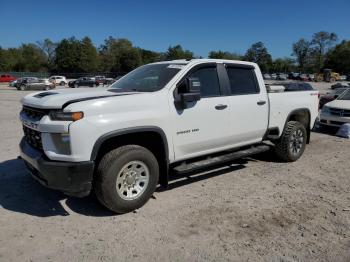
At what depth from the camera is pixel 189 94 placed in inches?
181

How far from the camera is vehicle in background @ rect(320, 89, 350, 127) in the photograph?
10.5 m

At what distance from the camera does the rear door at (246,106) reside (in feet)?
18.4

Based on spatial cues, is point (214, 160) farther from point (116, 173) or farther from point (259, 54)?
point (259, 54)

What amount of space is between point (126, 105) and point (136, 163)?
0.74 m

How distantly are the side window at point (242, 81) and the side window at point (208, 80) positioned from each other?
0.35 m

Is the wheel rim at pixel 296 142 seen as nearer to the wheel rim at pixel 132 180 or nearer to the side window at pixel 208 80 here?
the side window at pixel 208 80

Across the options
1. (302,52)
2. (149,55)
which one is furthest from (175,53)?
(302,52)

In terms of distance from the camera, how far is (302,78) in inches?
3123

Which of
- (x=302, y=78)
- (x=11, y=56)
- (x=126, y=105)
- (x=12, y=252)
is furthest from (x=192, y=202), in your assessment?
(x=11, y=56)

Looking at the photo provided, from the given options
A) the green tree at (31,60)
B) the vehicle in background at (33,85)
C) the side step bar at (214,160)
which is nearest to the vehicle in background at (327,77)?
the vehicle in background at (33,85)

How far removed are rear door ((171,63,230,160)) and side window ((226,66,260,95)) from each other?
1.17ft

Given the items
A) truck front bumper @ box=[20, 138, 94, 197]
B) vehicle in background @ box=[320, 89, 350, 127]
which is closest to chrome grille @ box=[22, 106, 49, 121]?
truck front bumper @ box=[20, 138, 94, 197]

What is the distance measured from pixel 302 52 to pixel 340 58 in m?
18.3

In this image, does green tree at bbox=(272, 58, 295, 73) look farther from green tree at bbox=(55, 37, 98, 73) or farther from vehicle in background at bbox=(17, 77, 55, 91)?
vehicle in background at bbox=(17, 77, 55, 91)
